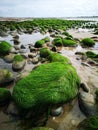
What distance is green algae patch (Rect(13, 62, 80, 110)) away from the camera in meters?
4.25

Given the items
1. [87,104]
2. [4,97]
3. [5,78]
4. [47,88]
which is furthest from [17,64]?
[87,104]

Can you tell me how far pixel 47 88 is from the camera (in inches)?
178

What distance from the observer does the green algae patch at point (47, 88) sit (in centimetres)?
425

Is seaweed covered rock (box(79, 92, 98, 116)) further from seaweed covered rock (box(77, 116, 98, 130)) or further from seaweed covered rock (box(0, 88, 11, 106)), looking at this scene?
seaweed covered rock (box(0, 88, 11, 106))

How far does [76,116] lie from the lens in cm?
446

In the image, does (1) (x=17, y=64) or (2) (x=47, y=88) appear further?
(1) (x=17, y=64)

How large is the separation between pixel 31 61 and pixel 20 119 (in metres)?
4.35

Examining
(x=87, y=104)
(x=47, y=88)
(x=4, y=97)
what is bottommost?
(x=87, y=104)

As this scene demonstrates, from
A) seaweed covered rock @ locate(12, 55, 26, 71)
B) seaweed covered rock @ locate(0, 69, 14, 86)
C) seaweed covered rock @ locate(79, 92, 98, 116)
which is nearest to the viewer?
seaweed covered rock @ locate(79, 92, 98, 116)

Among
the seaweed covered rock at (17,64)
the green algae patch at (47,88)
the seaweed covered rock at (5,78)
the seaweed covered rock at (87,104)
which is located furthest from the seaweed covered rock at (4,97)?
the seaweed covered rock at (17,64)

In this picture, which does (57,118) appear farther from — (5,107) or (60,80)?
(5,107)

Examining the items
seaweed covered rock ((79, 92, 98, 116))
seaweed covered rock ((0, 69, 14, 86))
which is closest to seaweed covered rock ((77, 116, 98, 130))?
seaweed covered rock ((79, 92, 98, 116))

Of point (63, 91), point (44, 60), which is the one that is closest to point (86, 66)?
point (44, 60)

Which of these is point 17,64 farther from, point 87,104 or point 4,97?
point 87,104
